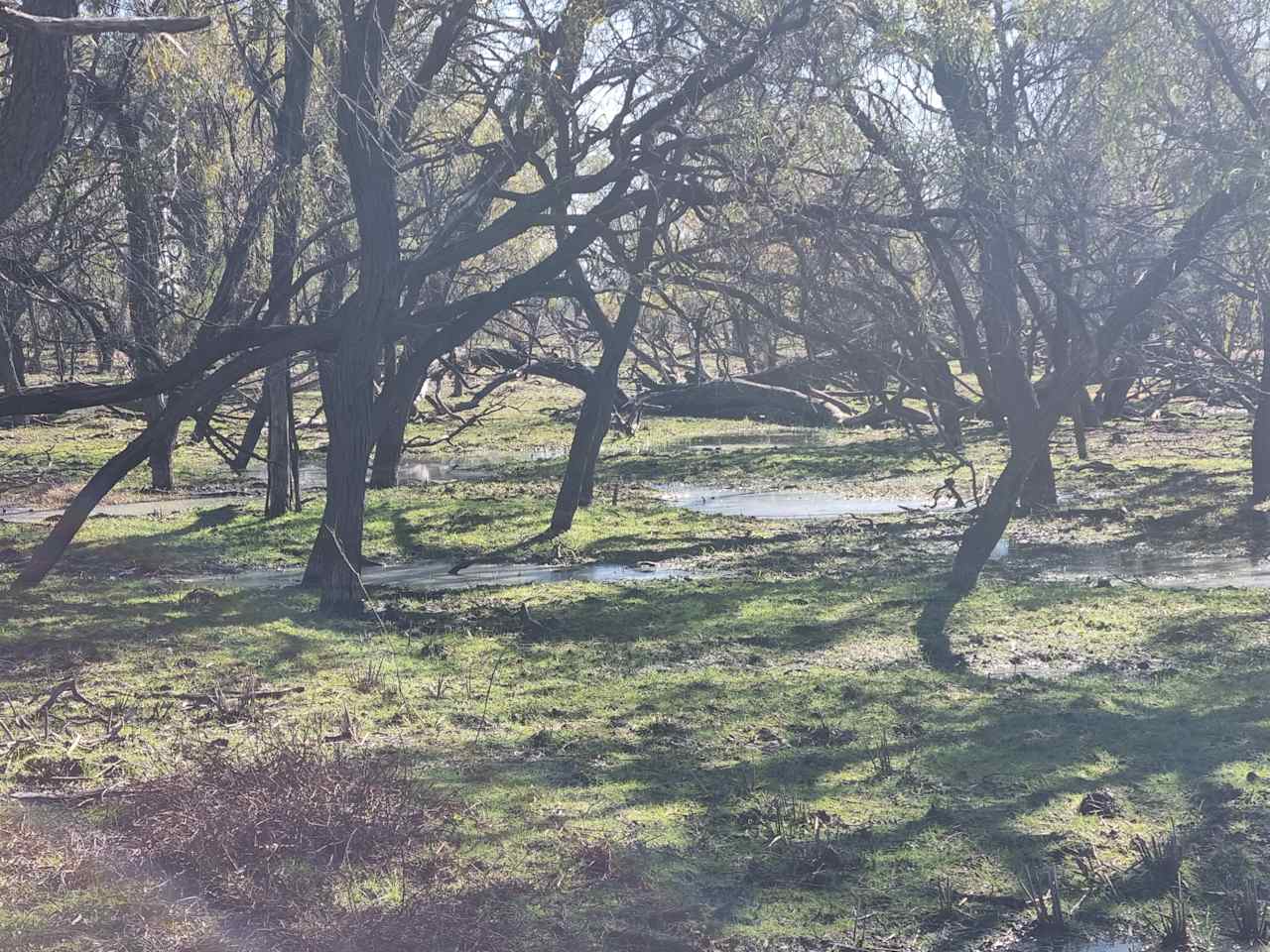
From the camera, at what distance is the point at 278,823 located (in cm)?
554

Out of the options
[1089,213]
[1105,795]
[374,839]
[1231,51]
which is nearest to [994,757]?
[1105,795]

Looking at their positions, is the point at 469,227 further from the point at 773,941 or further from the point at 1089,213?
the point at 773,941

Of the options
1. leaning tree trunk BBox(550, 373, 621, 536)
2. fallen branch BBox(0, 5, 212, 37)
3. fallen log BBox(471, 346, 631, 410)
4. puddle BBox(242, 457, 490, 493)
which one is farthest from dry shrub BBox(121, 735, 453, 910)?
puddle BBox(242, 457, 490, 493)

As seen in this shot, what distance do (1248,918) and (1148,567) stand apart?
8778 mm

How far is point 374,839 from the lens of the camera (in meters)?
5.57

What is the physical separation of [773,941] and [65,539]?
8290mm

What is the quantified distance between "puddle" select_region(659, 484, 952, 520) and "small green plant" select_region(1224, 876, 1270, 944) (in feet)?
39.3

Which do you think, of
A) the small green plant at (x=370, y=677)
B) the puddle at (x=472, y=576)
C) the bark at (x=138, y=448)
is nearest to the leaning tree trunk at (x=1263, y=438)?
the puddle at (x=472, y=576)

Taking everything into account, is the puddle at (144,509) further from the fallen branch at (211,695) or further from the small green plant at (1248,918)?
the small green plant at (1248,918)

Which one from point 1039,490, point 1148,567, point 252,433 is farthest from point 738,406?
point 1148,567

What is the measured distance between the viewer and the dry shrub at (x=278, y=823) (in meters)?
5.30

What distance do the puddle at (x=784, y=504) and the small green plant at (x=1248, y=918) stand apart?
1197cm

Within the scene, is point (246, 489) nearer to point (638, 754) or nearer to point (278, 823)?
point (638, 754)

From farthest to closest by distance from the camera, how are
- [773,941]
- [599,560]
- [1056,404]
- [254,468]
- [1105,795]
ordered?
[254,468] < [599,560] < [1056,404] < [1105,795] < [773,941]
